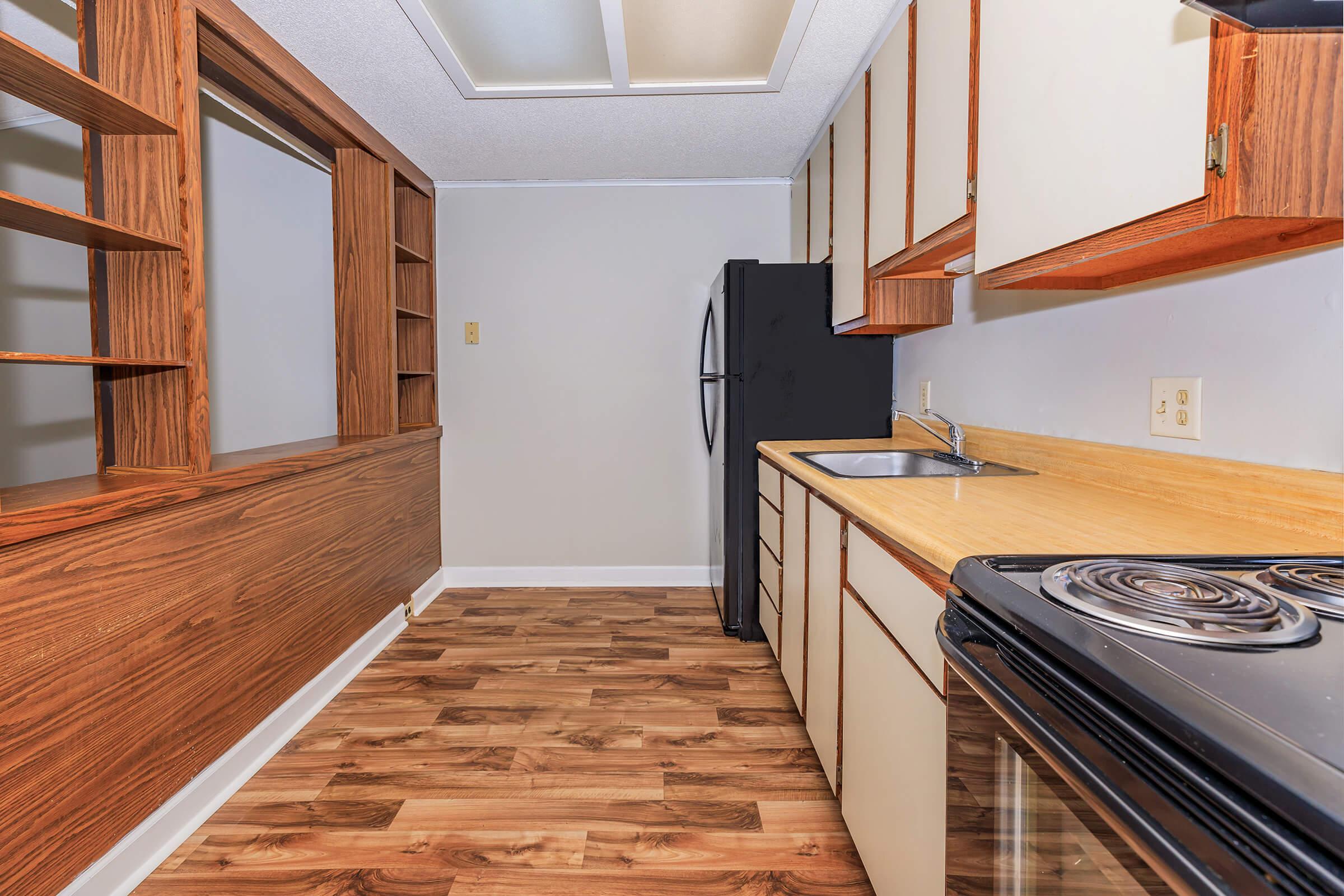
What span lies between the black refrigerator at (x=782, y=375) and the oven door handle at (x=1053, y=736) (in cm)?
192

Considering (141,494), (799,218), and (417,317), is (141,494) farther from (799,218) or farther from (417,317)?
(799,218)

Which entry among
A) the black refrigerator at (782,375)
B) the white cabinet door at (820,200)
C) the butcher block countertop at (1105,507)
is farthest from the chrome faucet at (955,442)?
the white cabinet door at (820,200)

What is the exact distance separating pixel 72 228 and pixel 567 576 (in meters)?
2.71

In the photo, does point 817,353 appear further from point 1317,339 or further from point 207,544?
point 207,544

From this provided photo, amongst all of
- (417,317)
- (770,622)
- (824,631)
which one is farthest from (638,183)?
(824,631)

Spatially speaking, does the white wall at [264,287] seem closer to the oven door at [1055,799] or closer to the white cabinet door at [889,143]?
the white cabinet door at [889,143]

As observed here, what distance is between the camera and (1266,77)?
2.57 ft

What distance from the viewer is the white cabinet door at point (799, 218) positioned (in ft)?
10.5

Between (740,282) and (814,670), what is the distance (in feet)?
5.19

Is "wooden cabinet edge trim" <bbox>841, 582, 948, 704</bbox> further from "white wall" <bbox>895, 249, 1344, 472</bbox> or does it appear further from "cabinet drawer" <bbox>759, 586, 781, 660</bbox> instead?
"cabinet drawer" <bbox>759, 586, 781, 660</bbox>

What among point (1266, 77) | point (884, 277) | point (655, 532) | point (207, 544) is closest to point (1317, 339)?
point (1266, 77)

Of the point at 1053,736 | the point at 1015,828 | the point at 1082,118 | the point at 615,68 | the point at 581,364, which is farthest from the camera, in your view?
the point at 581,364

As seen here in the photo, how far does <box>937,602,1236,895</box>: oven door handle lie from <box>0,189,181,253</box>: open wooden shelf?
5.42 feet

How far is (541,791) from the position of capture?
6.01ft
